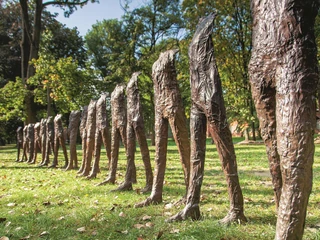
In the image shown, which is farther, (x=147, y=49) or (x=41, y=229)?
(x=147, y=49)

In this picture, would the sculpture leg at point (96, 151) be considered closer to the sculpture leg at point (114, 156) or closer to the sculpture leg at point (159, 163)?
the sculpture leg at point (114, 156)

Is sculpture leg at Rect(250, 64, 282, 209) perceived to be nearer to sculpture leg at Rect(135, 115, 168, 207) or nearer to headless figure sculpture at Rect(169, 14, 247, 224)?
headless figure sculpture at Rect(169, 14, 247, 224)

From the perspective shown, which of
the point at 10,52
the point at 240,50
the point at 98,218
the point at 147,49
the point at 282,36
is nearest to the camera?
the point at 282,36

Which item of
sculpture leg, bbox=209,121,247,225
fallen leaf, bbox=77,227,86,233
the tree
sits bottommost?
fallen leaf, bbox=77,227,86,233

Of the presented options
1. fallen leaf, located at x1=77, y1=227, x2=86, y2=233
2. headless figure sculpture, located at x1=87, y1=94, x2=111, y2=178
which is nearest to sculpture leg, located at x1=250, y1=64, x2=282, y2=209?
fallen leaf, located at x1=77, y1=227, x2=86, y2=233

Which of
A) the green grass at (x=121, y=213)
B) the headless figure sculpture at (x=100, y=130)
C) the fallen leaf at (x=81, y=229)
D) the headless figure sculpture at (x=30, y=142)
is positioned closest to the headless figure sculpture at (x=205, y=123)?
the green grass at (x=121, y=213)

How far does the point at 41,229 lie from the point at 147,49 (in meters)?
21.7

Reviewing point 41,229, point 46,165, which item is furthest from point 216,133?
point 46,165

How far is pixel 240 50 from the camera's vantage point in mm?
22141

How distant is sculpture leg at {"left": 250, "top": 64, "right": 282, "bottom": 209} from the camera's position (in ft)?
10.4

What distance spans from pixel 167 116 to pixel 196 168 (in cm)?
115

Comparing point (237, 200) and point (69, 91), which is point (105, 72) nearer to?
point (69, 91)

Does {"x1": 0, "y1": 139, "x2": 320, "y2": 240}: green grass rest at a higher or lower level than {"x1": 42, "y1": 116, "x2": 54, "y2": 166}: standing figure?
lower

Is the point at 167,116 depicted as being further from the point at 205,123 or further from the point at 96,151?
the point at 96,151
